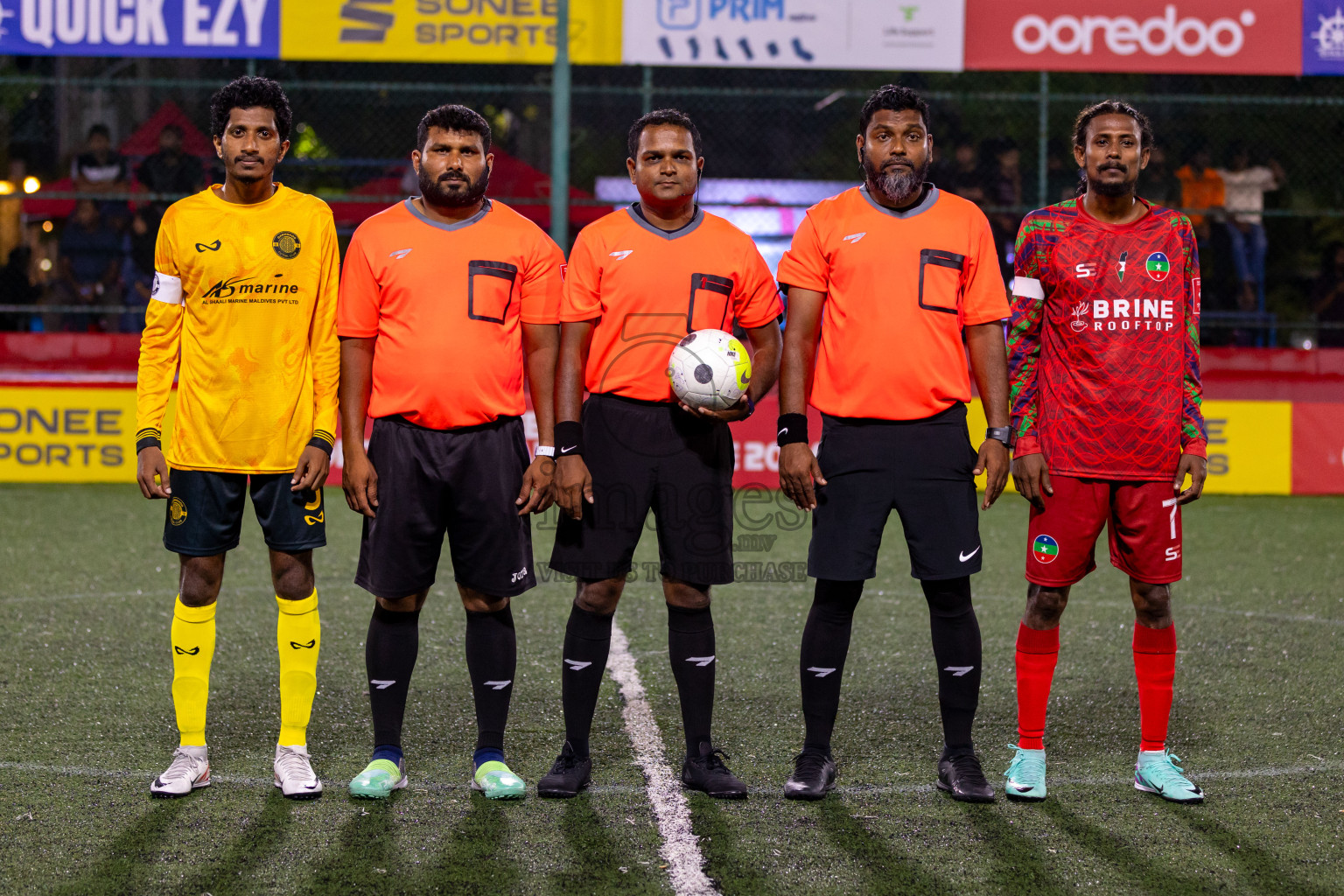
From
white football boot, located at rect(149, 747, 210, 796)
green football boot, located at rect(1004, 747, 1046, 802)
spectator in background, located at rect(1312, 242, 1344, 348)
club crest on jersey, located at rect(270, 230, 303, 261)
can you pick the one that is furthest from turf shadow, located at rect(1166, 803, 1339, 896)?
spectator in background, located at rect(1312, 242, 1344, 348)

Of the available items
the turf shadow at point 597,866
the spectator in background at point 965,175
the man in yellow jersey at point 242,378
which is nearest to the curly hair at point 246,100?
the man in yellow jersey at point 242,378

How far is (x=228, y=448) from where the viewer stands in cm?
415

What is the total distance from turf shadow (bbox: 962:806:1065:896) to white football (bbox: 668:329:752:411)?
1.41 m

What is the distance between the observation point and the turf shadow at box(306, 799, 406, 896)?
352cm

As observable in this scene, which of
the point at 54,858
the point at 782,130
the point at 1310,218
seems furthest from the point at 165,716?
the point at 782,130

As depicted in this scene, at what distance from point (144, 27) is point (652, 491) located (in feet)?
32.0

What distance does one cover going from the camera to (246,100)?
4168mm

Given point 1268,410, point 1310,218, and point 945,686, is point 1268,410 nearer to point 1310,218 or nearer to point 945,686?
point 1310,218

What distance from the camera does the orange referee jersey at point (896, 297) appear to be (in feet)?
13.6

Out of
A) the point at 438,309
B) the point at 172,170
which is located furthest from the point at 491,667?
the point at 172,170

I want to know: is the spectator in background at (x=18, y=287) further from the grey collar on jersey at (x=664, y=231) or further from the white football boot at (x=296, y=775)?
the grey collar on jersey at (x=664, y=231)

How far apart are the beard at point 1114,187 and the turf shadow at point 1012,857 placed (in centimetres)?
188

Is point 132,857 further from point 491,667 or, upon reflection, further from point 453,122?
point 453,122

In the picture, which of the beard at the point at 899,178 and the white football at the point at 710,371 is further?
the beard at the point at 899,178
